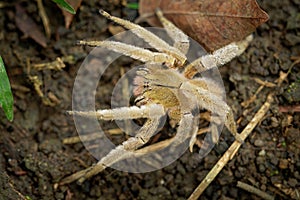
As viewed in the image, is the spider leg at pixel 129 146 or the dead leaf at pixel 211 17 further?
the dead leaf at pixel 211 17

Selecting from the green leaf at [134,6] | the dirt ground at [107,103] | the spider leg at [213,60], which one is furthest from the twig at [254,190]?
the green leaf at [134,6]

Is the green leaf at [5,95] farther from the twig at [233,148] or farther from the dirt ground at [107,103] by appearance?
the twig at [233,148]

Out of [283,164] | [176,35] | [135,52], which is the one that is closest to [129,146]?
[135,52]

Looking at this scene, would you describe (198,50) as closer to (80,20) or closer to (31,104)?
(80,20)

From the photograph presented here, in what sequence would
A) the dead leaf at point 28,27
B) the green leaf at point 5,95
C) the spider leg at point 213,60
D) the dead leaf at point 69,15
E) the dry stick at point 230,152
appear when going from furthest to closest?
the dead leaf at point 28,27, the dead leaf at point 69,15, the dry stick at point 230,152, the spider leg at point 213,60, the green leaf at point 5,95

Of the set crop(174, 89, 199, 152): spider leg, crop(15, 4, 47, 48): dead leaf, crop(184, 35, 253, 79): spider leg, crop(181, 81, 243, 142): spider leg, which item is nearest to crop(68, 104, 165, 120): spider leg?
crop(174, 89, 199, 152): spider leg
